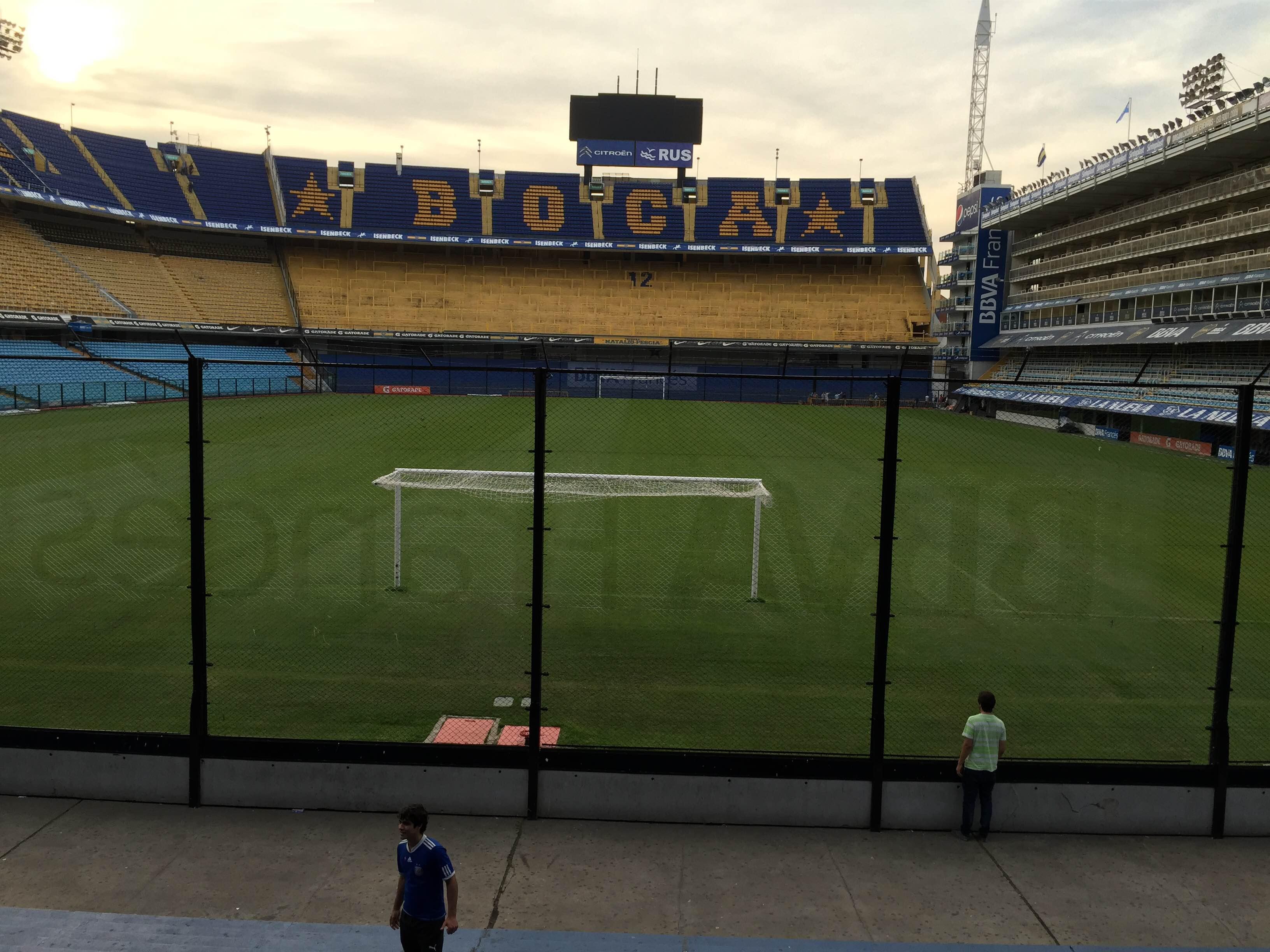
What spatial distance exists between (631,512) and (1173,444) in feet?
91.3

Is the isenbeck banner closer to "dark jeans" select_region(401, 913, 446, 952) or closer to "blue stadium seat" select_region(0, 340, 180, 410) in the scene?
"blue stadium seat" select_region(0, 340, 180, 410)

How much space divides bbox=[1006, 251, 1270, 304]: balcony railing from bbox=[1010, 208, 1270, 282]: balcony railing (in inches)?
38.1

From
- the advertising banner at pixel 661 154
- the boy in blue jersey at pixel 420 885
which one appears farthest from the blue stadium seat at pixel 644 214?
the boy in blue jersey at pixel 420 885

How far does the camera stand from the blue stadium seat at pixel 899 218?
69.9 m

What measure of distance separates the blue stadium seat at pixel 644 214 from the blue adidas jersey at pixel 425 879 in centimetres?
6918

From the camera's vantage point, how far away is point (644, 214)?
72125 millimetres

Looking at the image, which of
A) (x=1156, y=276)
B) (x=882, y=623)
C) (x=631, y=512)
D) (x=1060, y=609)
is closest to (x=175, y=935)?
(x=882, y=623)

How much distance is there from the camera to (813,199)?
72.8 m

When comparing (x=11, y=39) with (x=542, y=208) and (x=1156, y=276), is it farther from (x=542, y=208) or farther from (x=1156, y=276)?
(x=1156, y=276)

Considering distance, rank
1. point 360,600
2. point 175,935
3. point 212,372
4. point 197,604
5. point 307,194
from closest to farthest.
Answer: point 175,935, point 197,604, point 360,600, point 212,372, point 307,194

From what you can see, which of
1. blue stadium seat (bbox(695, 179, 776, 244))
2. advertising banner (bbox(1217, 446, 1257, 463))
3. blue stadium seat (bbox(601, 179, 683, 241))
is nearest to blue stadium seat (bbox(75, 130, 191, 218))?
blue stadium seat (bbox(601, 179, 683, 241))

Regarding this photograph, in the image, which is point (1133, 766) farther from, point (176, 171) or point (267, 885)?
point (176, 171)

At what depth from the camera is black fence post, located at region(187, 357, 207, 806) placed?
6.63 metres

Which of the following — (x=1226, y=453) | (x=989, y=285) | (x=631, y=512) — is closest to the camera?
(x=631, y=512)
